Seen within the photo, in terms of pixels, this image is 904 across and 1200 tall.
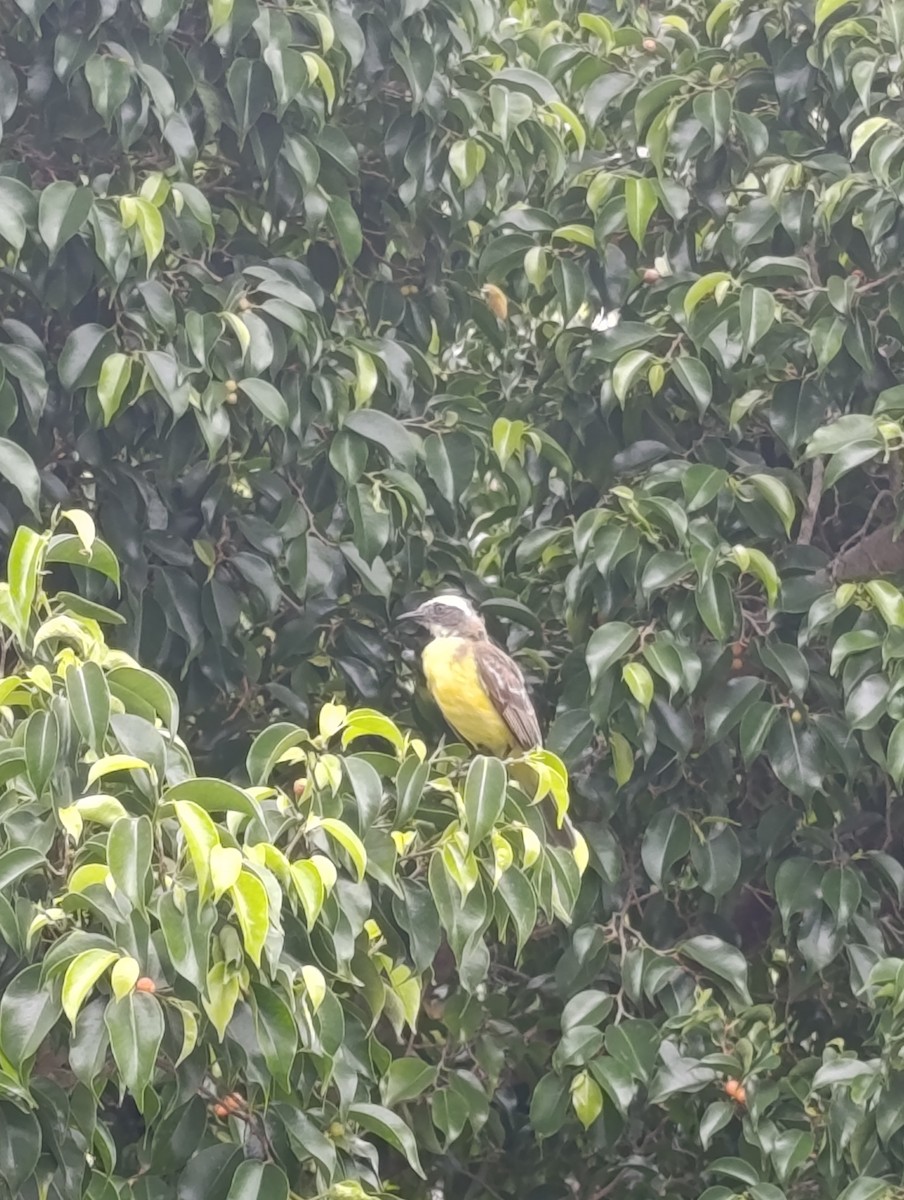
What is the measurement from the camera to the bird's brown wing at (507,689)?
4.70m

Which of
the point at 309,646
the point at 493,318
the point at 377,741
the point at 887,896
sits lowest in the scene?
the point at 887,896

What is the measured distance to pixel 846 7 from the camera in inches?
173

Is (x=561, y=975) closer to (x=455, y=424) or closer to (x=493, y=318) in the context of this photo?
(x=455, y=424)

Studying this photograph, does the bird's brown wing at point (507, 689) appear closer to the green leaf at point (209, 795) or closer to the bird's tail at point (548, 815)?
the bird's tail at point (548, 815)

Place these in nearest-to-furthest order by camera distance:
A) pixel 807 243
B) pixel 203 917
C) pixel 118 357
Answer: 1. pixel 203 917
2. pixel 118 357
3. pixel 807 243

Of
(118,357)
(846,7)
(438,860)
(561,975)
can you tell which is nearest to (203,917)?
(438,860)

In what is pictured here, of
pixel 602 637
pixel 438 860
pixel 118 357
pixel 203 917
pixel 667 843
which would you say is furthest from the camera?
pixel 667 843

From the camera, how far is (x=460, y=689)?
475 cm

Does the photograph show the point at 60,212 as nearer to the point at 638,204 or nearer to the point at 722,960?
the point at 638,204

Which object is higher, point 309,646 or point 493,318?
point 493,318

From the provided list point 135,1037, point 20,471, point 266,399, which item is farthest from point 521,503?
point 135,1037

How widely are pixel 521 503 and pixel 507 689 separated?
1.76 ft

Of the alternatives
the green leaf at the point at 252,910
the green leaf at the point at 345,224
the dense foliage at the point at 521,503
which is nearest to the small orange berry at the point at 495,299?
the dense foliage at the point at 521,503

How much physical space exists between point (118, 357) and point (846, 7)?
7.08 ft
